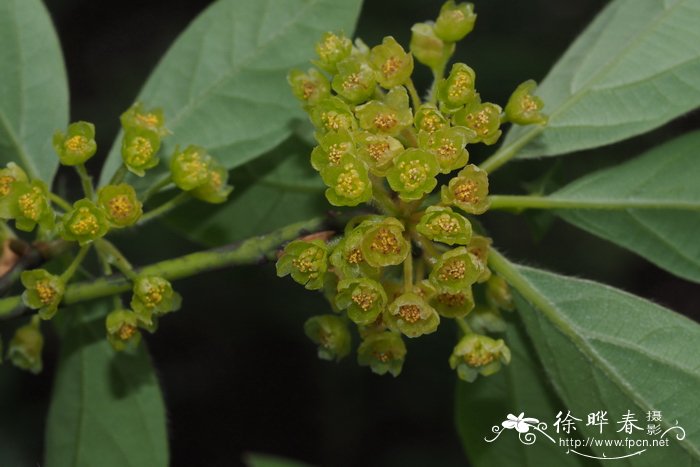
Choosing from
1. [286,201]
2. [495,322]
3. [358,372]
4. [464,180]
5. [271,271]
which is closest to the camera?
[464,180]

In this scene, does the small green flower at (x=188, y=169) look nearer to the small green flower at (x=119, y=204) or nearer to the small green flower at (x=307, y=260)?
the small green flower at (x=119, y=204)

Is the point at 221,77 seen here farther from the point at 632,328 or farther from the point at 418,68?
the point at 418,68

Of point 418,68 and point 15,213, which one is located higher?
point 15,213

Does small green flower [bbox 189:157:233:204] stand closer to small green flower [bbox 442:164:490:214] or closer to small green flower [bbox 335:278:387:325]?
small green flower [bbox 335:278:387:325]

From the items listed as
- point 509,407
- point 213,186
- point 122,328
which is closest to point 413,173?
point 213,186

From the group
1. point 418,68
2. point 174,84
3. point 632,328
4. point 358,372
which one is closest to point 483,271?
point 632,328

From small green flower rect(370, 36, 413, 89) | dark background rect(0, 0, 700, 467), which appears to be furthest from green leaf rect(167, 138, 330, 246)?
dark background rect(0, 0, 700, 467)

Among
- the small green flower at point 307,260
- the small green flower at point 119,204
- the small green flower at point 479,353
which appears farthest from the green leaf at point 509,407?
the small green flower at point 119,204
